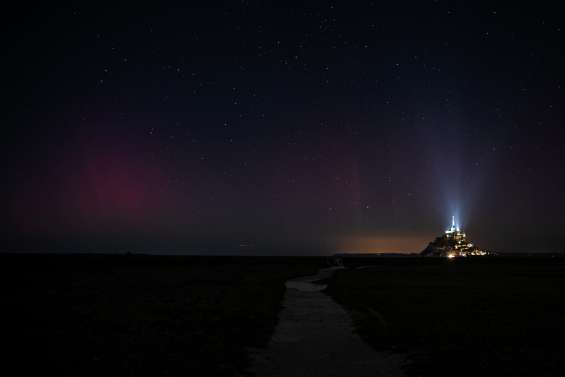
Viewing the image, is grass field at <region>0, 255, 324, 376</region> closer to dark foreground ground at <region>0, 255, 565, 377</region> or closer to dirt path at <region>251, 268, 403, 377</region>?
dark foreground ground at <region>0, 255, 565, 377</region>

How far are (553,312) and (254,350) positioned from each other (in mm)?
18931

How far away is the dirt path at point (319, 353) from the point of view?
14.0 m

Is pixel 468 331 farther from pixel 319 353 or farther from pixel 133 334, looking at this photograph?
pixel 133 334

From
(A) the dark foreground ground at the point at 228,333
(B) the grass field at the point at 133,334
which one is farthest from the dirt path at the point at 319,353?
(B) the grass field at the point at 133,334

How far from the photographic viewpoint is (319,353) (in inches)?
647

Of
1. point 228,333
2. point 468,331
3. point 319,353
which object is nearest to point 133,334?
point 228,333

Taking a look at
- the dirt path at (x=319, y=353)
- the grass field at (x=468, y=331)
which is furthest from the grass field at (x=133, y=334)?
the grass field at (x=468, y=331)

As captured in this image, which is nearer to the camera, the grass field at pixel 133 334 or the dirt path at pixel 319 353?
the dirt path at pixel 319 353

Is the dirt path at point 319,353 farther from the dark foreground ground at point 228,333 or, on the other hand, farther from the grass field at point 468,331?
the grass field at point 468,331

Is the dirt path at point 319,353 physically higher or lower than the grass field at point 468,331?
lower

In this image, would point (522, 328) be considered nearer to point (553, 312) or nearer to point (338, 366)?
point (553, 312)

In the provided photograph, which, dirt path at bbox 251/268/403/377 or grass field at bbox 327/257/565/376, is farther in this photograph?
grass field at bbox 327/257/565/376

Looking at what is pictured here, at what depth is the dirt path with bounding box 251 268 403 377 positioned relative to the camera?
14.0 metres

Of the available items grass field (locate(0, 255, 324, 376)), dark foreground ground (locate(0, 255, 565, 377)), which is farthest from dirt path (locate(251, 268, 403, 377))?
grass field (locate(0, 255, 324, 376))
